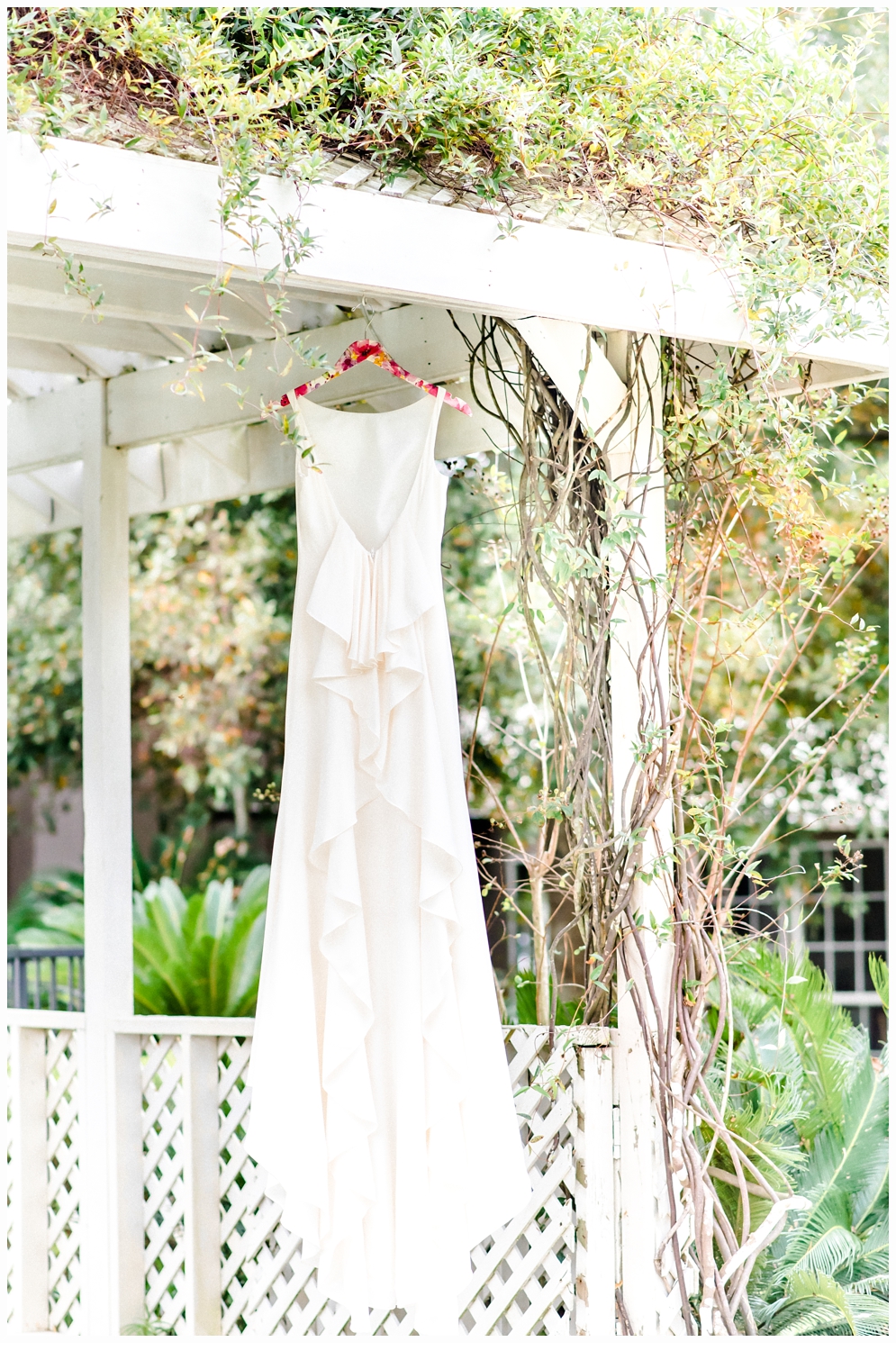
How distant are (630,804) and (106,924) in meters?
1.44

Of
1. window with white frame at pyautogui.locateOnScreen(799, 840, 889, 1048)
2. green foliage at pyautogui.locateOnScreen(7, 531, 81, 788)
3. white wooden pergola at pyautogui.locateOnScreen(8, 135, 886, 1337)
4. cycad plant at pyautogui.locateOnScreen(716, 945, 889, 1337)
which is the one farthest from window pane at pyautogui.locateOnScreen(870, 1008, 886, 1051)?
white wooden pergola at pyautogui.locateOnScreen(8, 135, 886, 1337)

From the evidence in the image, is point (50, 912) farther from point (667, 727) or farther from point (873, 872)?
point (873, 872)

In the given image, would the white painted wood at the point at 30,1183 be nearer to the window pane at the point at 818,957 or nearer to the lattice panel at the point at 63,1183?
the lattice panel at the point at 63,1183

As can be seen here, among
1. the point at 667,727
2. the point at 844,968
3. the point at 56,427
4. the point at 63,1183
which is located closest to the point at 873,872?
the point at 844,968

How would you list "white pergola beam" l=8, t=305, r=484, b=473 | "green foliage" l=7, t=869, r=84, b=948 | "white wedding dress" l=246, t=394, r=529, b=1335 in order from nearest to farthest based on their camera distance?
"white wedding dress" l=246, t=394, r=529, b=1335
"white pergola beam" l=8, t=305, r=484, b=473
"green foliage" l=7, t=869, r=84, b=948

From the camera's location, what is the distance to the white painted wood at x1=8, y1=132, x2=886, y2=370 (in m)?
1.95

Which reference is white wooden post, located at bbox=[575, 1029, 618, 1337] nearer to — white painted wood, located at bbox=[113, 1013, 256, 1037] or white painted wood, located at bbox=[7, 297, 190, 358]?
white painted wood, located at bbox=[113, 1013, 256, 1037]

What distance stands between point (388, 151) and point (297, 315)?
3.96ft

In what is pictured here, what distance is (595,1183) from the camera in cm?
257

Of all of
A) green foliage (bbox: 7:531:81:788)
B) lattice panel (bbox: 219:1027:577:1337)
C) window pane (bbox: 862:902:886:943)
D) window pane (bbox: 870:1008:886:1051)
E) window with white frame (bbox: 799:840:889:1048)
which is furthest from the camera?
window pane (bbox: 862:902:886:943)

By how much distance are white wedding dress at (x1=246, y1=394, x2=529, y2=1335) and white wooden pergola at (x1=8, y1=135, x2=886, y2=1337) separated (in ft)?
1.05

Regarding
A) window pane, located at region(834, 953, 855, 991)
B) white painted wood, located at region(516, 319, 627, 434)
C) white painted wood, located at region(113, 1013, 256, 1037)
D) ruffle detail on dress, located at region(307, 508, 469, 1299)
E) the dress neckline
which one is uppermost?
white painted wood, located at region(516, 319, 627, 434)

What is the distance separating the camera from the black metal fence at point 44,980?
5.52 meters

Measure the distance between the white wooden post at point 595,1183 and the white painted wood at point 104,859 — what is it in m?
1.25
